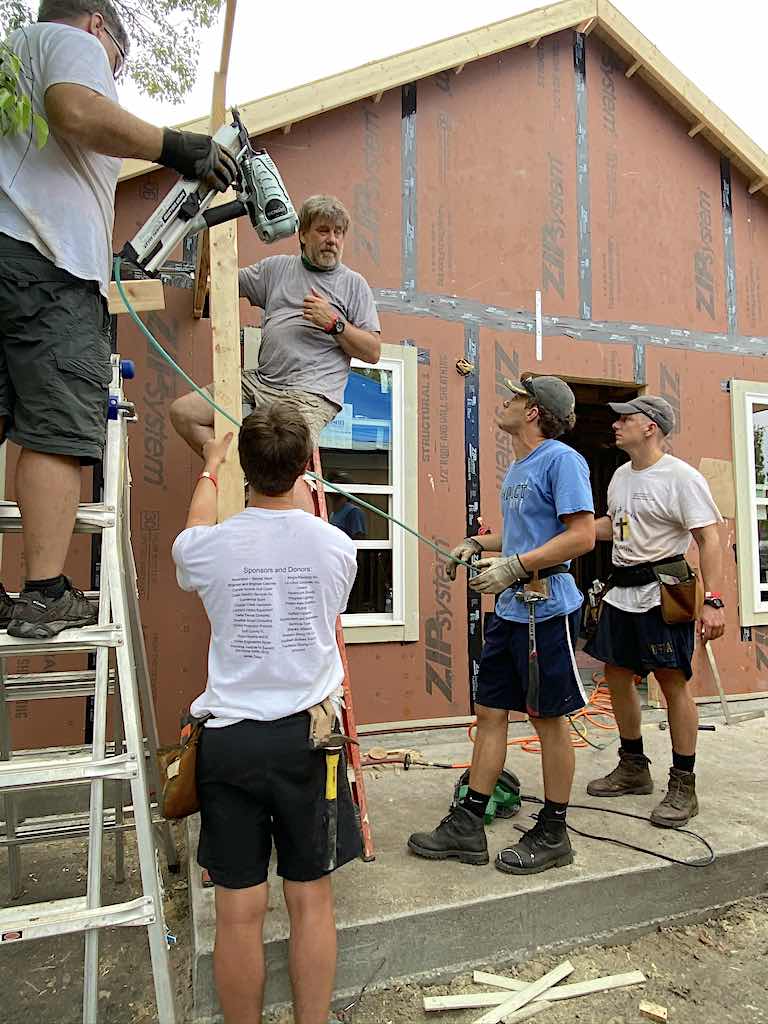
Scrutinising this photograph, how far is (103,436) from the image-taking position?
1.78 m

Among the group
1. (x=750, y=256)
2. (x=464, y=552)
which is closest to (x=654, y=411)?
(x=464, y=552)

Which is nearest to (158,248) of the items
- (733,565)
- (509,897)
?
(509,897)

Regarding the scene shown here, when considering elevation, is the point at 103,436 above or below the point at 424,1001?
above

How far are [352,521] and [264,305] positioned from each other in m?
1.80

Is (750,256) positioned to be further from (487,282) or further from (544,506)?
(544,506)

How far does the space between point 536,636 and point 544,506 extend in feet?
1.55

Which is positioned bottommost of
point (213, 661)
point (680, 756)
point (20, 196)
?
point (680, 756)

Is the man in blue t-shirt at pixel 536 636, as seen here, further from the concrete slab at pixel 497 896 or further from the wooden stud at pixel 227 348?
the wooden stud at pixel 227 348

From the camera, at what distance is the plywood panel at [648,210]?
516 centimetres

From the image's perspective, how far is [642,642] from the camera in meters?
3.01

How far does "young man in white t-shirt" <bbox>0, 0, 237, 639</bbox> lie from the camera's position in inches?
64.7

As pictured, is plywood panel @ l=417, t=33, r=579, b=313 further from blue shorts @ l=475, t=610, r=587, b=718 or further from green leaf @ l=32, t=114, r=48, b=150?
green leaf @ l=32, t=114, r=48, b=150

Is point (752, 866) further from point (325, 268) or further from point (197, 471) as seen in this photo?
point (197, 471)

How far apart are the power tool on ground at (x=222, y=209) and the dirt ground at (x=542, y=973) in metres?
2.15
